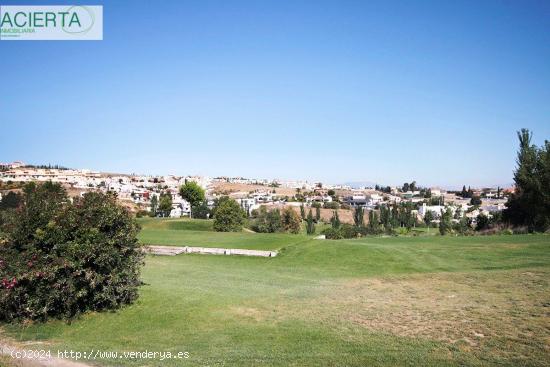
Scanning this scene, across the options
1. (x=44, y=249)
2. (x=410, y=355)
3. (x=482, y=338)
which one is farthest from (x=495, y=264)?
(x=44, y=249)

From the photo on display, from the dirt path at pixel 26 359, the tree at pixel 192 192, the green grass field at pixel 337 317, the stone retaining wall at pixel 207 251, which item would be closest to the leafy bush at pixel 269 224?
the tree at pixel 192 192

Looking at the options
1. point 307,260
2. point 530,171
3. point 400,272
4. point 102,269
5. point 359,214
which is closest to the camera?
point 102,269

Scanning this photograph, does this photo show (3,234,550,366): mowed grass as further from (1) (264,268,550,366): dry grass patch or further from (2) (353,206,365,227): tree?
(2) (353,206,365,227): tree

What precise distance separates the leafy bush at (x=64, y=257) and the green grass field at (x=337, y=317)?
25.5 inches

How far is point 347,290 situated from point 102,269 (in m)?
9.07

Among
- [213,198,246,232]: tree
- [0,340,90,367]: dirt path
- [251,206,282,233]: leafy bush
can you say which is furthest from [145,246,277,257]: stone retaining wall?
[251,206,282,233]: leafy bush

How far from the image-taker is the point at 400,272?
806 inches

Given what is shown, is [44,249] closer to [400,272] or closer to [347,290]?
[347,290]

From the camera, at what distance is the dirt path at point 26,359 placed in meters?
9.23

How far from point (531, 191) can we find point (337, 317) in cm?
3419

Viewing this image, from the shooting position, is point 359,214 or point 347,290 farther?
point 359,214

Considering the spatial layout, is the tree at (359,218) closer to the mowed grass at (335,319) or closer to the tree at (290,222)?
the tree at (290,222)

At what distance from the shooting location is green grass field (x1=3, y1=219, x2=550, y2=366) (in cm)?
909

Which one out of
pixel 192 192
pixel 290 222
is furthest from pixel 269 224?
pixel 192 192
